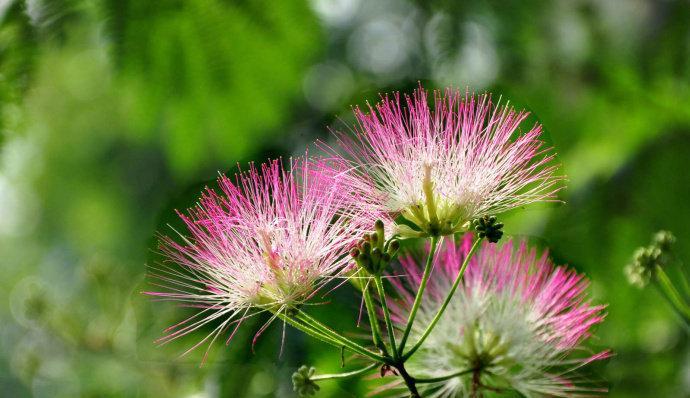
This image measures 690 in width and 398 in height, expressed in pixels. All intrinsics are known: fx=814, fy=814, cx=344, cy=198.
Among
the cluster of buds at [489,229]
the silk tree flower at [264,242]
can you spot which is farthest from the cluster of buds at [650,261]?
the silk tree flower at [264,242]

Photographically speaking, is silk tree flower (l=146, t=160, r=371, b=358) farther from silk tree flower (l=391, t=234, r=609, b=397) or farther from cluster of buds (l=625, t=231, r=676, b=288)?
cluster of buds (l=625, t=231, r=676, b=288)

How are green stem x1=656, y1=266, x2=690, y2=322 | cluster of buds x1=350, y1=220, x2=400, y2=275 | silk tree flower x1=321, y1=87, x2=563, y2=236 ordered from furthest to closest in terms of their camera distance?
green stem x1=656, y1=266, x2=690, y2=322, silk tree flower x1=321, y1=87, x2=563, y2=236, cluster of buds x1=350, y1=220, x2=400, y2=275

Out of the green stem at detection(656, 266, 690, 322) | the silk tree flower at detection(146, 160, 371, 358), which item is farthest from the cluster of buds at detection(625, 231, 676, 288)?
the silk tree flower at detection(146, 160, 371, 358)

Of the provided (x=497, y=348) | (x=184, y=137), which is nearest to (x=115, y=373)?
(x=184, y=137)

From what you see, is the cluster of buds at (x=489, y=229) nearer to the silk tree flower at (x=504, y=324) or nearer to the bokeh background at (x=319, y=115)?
the silk tree flower at (x=504, y=324)

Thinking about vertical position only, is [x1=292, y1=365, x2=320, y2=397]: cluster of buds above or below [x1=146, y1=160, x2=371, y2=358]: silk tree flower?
below

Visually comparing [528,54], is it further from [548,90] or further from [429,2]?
[429,2]

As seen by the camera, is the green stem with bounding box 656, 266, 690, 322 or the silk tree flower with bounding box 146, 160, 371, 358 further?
the green stem with bounding box 656, 266, 690, 322
